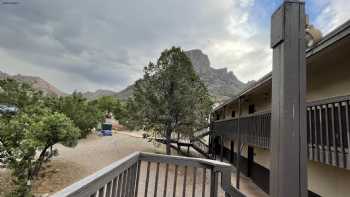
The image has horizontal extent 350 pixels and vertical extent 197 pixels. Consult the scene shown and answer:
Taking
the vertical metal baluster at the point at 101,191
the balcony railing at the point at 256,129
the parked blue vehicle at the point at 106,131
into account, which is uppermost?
the balcony railing at the point at 256,129

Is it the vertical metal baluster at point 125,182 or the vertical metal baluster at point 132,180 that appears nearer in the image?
the vertical metal baluster at point 125,182

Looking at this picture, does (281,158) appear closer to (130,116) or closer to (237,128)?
(237,128)

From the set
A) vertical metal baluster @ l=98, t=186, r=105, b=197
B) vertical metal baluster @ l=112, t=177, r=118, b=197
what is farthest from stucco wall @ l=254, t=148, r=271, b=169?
vertical metal baluster @ l=98, t=186, r=105, b=197

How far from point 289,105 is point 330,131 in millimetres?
3814

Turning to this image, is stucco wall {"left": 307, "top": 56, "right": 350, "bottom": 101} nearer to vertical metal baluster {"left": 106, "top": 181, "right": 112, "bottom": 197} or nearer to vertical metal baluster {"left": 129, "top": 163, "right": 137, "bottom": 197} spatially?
vertical metal baluster {"left": 129, "top": 163, "right": 137, "bottom": 197}

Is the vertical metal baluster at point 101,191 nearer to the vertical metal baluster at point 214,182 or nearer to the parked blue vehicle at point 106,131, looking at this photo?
the vertical metal baluster at point 214,182

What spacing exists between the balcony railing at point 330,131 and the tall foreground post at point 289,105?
10.4ft

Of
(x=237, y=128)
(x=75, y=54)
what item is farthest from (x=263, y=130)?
(x=75, y=54)

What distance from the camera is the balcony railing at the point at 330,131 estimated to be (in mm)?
3609

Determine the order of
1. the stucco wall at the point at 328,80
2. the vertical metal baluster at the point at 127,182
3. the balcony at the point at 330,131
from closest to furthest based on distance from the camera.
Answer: the vertical metal baluster at the point at 127,182 → the balcony at the point at 330,131 → the stucco wall at the point at 328,80

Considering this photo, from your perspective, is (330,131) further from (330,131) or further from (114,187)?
(114,187)

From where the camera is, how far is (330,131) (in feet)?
13.3

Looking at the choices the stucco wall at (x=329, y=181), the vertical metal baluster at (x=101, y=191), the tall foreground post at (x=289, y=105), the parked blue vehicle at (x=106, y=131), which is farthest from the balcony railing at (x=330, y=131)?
the parked blue vehicle at (x=106, y=131)

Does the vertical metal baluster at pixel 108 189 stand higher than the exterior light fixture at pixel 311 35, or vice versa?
the exterior light fixture at pixel 311 35
